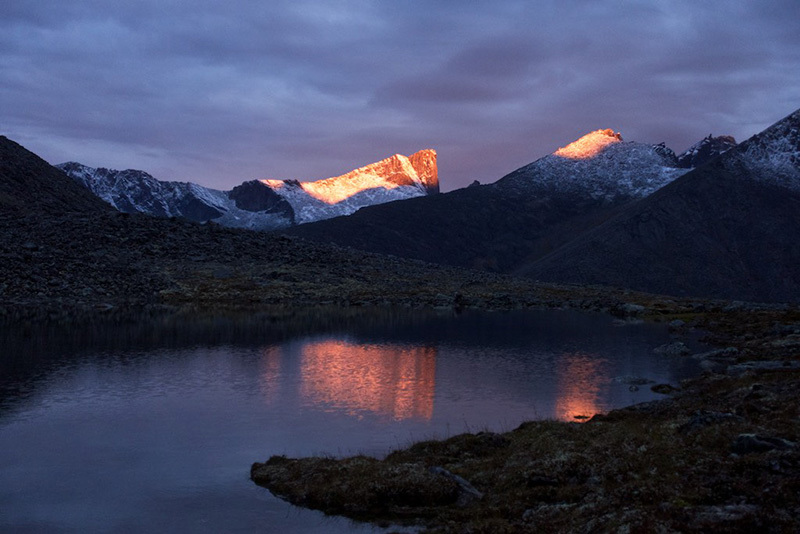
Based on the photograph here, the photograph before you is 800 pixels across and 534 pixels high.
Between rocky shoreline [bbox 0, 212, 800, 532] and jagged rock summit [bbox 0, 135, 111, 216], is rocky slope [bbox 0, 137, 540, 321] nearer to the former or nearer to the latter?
jagged rock summit [bbox 0, 135, 111, 216]

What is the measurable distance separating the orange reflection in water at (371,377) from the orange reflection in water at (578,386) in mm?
8112

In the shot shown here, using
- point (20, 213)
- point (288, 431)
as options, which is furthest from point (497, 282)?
point (288, 431)

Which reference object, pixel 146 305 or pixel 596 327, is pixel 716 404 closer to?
pixel 596 327

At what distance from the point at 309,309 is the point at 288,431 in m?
67.0

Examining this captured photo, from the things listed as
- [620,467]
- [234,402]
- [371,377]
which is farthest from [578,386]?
[620,467]

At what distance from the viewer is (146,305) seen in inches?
3733

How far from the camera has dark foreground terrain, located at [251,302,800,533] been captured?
18422mm

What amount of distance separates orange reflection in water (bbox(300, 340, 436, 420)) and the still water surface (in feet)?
0.60

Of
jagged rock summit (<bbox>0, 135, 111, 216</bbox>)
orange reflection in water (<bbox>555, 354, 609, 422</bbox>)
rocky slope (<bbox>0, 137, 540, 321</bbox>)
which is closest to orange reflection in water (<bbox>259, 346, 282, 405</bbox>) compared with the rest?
orange reflection in water (<bbox>555, 354, 609, 422</bbox>)

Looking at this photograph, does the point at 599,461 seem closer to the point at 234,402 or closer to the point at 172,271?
the point at 234,402

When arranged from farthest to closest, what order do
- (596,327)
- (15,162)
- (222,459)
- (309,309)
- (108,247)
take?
(15,162), (108,247), (309,309), (596,327), (222,459)

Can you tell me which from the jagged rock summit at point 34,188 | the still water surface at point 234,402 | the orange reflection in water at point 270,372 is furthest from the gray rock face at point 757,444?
the jagged rock summit at point 34,188

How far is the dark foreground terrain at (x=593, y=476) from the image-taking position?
1842 cm

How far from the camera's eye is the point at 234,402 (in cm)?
4109
